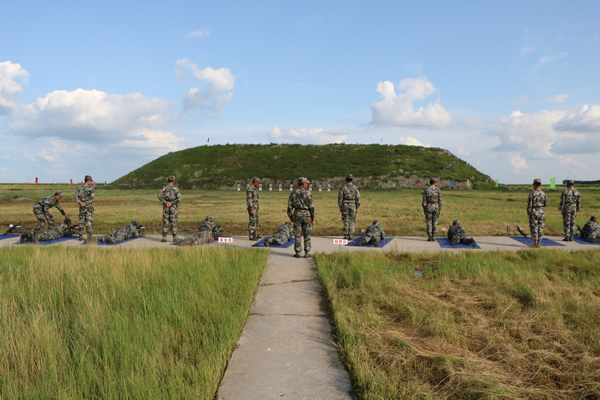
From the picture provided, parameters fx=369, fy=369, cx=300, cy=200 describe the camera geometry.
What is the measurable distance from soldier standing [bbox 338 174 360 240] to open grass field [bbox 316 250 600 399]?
4363mm

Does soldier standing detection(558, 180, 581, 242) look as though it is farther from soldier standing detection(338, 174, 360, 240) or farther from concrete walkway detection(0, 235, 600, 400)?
concrete walkway detection(0, 235, 600, 400)

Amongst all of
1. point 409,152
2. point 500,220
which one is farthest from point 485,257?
point 409,152

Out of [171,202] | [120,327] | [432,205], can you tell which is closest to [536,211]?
[432,205]

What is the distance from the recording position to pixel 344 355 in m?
4.05

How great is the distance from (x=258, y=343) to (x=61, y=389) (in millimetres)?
1999

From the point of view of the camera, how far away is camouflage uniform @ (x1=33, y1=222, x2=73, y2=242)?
1224 cm

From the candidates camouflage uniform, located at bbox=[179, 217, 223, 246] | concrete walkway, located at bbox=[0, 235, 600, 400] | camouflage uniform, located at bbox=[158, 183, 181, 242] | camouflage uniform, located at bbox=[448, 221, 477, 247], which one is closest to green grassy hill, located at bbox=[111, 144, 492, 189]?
camouflage uniform, located at bbox=[158, 183, 181, 242]

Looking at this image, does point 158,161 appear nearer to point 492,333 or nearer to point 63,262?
point 63,262

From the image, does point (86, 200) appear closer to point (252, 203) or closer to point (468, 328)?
point (252, 203)

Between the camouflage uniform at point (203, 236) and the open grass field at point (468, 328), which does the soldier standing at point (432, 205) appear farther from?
the camouflage uniform at point (203, 236)

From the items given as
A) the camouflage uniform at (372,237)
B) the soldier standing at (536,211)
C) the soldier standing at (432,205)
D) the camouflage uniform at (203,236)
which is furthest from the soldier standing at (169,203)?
the soldier standing at (536,211)

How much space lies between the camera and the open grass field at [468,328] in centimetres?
351

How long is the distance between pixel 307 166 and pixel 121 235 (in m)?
58.3

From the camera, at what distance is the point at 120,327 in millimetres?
4129
